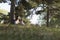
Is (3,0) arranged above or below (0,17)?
above

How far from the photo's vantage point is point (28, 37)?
313 inches

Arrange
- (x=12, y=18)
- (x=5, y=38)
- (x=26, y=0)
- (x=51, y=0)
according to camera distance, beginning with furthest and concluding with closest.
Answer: (x=51, y=0) → (x=26, y=0) → (x=12, y=18) → (x=5, y=38)

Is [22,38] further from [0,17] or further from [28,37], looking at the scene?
[0,17]

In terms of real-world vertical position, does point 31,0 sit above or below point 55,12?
above

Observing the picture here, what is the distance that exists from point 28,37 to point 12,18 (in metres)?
8.92

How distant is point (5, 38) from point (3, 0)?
14.3 metres

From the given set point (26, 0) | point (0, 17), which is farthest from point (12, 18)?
point (0, 17)

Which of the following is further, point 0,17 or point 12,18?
point 0,17

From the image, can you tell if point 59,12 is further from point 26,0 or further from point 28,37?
point 28,37

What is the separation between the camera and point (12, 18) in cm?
1673

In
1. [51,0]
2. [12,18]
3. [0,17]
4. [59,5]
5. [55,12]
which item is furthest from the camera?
[0,17]

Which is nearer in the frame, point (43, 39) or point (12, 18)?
point (43, 39)

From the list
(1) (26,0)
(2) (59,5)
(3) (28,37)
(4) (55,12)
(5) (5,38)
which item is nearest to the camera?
(5) (5,38)

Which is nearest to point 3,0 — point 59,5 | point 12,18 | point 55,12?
point 12,18
